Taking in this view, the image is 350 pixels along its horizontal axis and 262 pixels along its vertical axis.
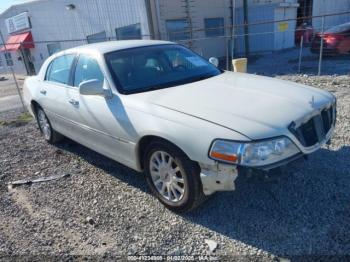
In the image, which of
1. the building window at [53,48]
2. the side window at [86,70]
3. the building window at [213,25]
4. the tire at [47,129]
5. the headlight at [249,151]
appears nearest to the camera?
the headlight at [249,151]

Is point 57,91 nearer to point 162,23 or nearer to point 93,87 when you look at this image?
point 93,87

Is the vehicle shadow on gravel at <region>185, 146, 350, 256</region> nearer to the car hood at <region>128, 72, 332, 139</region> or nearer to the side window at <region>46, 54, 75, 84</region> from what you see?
the car hood at <region>128, 72, 332, 139</region>

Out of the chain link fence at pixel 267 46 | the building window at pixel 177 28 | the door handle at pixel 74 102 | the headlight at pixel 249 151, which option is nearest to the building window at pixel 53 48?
the chain link fence at pixel 267 46

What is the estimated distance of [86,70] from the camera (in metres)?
3.89

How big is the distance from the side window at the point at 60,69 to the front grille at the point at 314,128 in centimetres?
310

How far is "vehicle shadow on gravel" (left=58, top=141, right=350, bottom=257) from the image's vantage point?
2.62m

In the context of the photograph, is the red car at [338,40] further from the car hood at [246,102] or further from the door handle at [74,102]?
the door handle at [74,102]

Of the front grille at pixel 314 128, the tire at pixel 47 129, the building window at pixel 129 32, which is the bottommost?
the tire at pixel 47 129

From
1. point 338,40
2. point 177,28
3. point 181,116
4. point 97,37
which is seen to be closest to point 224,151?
point 181,116

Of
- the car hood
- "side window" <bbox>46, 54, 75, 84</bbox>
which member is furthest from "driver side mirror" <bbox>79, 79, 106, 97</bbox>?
"side window" <bbox>46, 54, 75, 84</bbox>

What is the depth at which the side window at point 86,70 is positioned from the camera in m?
3.66

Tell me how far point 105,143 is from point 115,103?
61 cm

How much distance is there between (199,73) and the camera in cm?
389

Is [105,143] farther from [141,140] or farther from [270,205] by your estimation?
[270,205]
